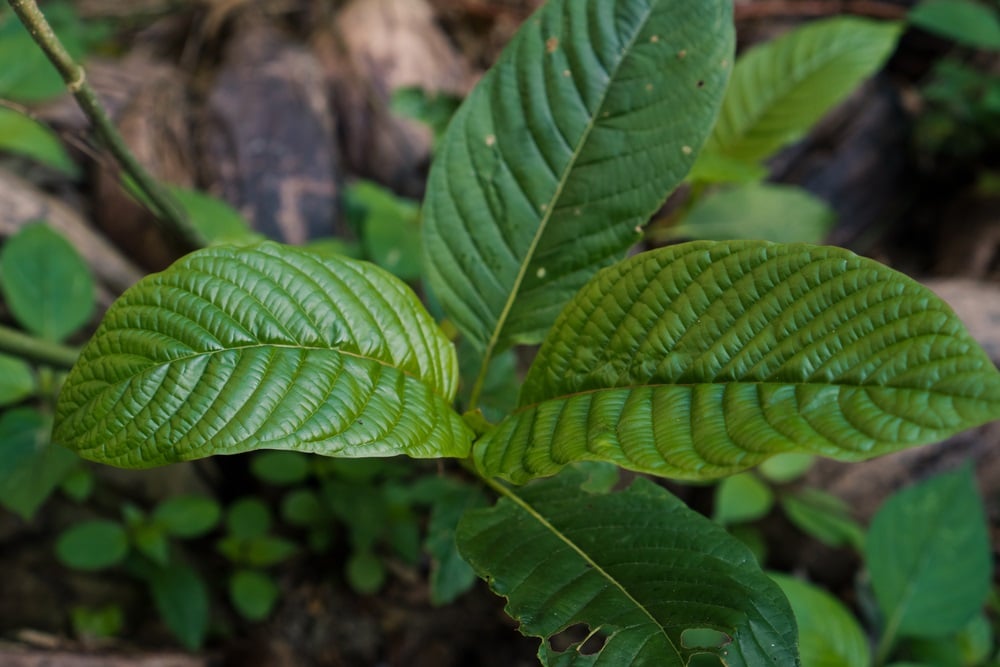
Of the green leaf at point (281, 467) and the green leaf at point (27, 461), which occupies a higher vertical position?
the green leaf at point (27, 461)

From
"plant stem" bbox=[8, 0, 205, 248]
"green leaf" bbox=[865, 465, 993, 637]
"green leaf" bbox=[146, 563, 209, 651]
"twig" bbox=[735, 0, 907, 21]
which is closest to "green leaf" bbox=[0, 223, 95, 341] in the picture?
"plant stem" bbox=[8, 0, 205, 248]

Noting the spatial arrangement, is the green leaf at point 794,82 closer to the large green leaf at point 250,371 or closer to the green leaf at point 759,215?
the green leaf at point 759,215

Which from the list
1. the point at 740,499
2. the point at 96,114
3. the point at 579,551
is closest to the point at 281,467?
the point at 96,114

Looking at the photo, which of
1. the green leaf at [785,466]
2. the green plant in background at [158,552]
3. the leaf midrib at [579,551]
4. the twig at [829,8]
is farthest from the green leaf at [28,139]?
the twig at [829,8]

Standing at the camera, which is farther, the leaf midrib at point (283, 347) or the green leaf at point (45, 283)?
the green leaf at point (45, 283)

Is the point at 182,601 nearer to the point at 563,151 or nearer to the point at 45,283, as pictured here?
the point at 45,283

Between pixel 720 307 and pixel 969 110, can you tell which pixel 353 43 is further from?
pixel 969 110
